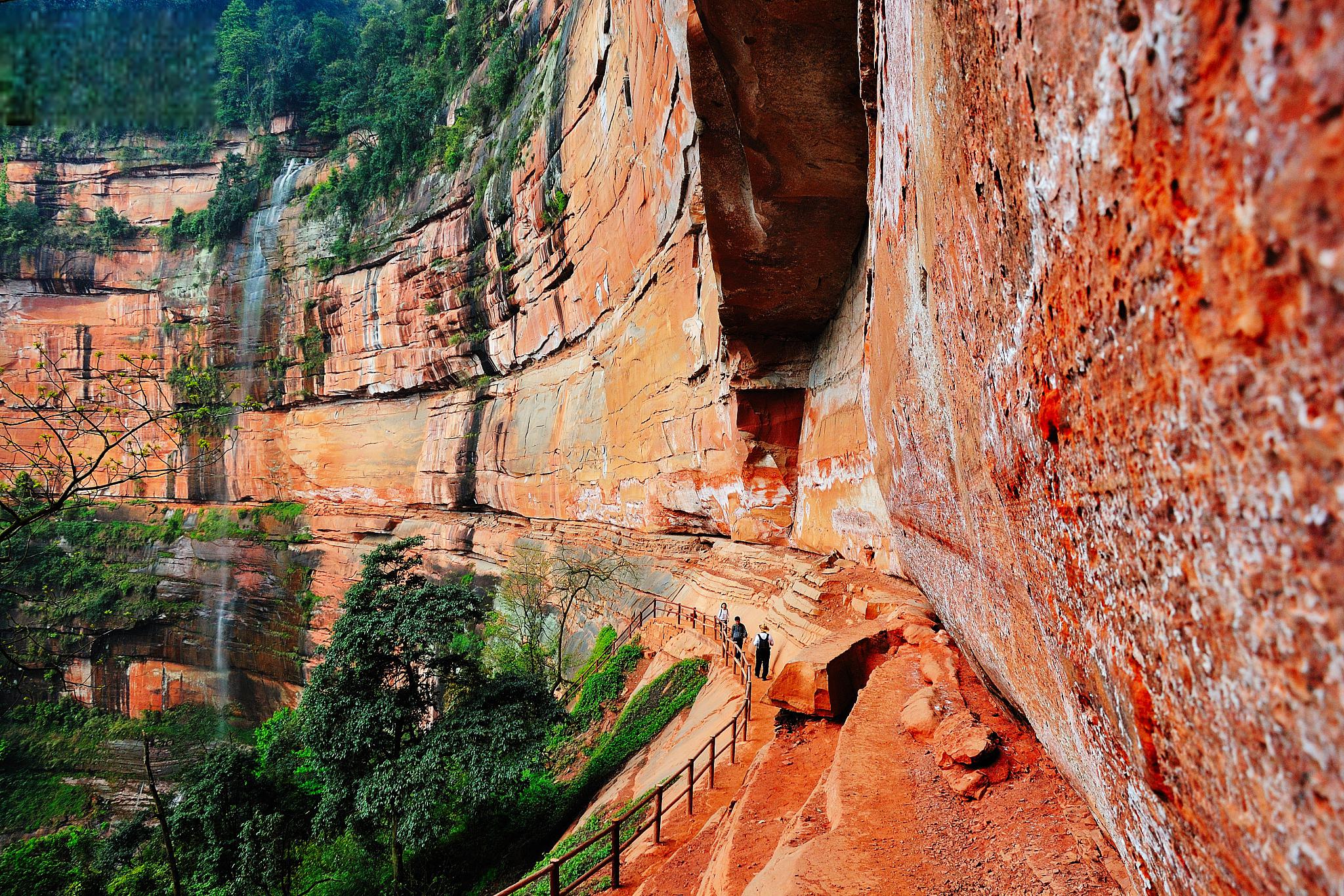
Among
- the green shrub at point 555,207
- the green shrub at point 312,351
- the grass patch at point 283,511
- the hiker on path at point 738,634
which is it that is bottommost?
the hiker on path at point 738,634

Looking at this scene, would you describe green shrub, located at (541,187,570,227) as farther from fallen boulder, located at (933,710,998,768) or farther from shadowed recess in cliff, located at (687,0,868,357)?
fallen boulder, located at (933,710,998,768)

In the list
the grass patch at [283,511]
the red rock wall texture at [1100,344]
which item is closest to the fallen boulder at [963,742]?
the red rock wall texture at [1100,344]

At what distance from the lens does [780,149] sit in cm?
637

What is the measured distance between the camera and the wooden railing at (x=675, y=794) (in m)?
4.59

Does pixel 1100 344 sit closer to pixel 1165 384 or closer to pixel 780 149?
pixel 1165 384

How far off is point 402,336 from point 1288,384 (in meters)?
28.3

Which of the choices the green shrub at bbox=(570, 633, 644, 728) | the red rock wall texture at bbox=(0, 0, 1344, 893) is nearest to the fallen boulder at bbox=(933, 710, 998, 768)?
the red rock wall texture at bbox=(0, 0, 1344, 893)

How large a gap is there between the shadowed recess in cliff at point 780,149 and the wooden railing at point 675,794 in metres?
5.20

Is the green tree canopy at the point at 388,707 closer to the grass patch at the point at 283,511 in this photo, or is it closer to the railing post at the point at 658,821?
the railing post at the point at 658,821

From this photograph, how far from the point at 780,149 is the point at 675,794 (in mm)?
6631

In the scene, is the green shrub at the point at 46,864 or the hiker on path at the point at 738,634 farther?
the green shrub at the point at 46,864

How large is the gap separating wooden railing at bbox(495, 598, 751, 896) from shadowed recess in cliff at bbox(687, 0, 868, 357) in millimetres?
5197

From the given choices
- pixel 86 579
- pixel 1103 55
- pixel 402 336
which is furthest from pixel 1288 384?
pixel 86 579

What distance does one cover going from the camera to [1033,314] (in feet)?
5.57
